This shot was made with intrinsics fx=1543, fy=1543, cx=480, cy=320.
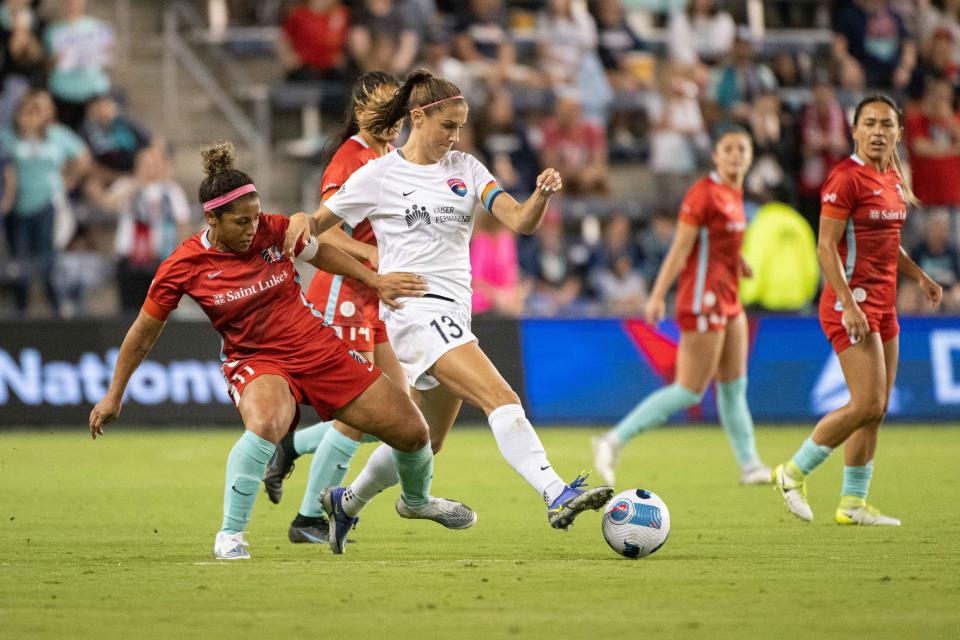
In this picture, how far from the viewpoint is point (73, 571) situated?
23.5 ft

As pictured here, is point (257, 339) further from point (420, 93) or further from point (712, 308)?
point (712, 308)

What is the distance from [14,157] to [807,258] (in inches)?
359

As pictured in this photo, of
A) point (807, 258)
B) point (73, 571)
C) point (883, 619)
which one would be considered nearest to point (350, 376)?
point (73, 571)

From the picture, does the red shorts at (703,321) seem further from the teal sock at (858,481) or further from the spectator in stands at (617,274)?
the spectator in stands at (617,274)

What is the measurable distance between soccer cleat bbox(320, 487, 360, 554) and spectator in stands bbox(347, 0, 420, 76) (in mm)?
11599

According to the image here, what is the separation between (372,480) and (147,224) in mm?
9995

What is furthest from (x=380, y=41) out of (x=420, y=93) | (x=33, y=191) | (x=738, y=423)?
(x=420, y=93)

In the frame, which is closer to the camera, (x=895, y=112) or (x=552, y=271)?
(x=895, y=112)

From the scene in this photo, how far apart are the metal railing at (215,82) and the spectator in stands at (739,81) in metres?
5.89

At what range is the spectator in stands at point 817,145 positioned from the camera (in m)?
19.4

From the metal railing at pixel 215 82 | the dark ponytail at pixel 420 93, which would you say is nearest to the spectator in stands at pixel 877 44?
the metal railing at pixel 215 82

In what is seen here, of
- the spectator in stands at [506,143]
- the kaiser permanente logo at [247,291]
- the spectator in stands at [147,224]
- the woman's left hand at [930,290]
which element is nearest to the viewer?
the kaiser permanente logo at [247,291]

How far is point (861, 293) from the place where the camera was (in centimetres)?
898

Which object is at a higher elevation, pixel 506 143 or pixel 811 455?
pixel 506 143
